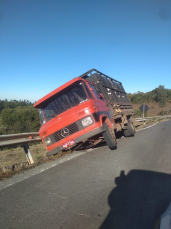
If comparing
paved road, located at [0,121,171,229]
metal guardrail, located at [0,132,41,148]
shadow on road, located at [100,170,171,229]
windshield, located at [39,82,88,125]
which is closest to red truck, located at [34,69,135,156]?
windshield, located at [39,82,88,125]

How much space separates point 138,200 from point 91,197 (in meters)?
0.77

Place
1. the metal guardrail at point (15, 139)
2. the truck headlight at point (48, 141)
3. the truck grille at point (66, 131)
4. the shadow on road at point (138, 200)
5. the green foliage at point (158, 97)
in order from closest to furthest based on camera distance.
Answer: the shadow on road at point (138, 200) → the metal guardrail at point (15, 139) → the truck grille at point (66, 131) → the truck headlight at point (48, 141) → the green foliage at point (158, 97)

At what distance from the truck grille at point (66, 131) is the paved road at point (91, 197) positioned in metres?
0.98

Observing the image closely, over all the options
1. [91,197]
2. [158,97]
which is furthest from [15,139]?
[158,97]

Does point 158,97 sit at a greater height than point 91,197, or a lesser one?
greater

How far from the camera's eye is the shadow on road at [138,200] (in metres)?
2.22

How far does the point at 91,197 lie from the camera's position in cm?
292

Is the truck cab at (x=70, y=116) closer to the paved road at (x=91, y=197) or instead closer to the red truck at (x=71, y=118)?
the red truck at (x=71, y=118)

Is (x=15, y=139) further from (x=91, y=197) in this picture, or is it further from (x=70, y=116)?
(x=91, y=197)

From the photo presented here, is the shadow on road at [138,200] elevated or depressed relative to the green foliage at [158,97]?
depressed

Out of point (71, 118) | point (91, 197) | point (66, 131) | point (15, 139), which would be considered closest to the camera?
point (91, 197)

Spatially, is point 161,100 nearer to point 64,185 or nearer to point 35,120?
point 35,120

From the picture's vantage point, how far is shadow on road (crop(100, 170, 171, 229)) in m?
2.22

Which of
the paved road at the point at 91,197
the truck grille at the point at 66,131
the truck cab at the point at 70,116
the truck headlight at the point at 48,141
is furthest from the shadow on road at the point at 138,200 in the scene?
the truck headlight at the point at 48,141
